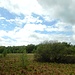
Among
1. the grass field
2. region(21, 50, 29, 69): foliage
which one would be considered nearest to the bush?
the grass field

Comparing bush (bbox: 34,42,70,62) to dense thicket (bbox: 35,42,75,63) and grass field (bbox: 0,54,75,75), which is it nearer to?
dense thicket (bbox: 35,42,75,63)

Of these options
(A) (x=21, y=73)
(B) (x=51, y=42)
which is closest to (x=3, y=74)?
(A) (x=21, y=73)

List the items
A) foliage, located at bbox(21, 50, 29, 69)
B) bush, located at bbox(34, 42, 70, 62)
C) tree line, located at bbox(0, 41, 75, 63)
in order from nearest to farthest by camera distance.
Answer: foliage, located at bbox(21, 50, 29, 69) < tree line, located at bbox(0, 41, 75, 63) < bush, located at bbox(34, 42, 70, 62)

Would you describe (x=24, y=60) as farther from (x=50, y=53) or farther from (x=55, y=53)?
(x=55, y=53)

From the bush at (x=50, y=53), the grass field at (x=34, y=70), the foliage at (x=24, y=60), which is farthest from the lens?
the bush at (x=50, y=53)

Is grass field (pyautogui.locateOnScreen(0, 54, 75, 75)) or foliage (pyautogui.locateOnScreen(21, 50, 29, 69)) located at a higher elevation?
foliage (pyautogui.locateOnScreen(21, 50, 29, 69))

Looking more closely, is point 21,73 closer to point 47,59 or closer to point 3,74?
point 3,74

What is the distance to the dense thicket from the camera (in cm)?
4931

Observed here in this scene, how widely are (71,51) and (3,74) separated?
30.1 meters

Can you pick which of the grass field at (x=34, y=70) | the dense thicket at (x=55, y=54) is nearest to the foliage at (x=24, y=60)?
the grass field at (x=34, y=70)

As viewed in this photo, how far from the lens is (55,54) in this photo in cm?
4956

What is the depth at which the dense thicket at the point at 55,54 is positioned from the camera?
49312 millimetres

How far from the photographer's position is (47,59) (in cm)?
5016

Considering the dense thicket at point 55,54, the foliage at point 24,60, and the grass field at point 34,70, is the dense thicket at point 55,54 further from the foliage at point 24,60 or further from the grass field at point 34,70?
the foliage at point 24,60
